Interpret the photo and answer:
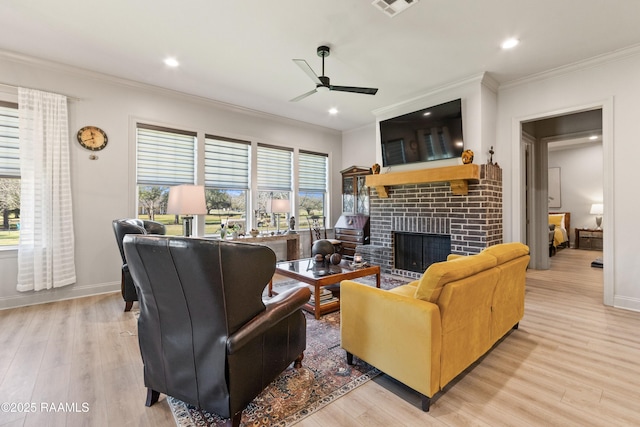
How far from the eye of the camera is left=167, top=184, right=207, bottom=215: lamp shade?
9.83ft

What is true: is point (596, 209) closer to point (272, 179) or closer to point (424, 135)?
point (424, 135)

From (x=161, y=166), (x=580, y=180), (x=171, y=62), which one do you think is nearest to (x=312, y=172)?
(x=161, y=166)

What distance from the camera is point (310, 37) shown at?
10.1 ft

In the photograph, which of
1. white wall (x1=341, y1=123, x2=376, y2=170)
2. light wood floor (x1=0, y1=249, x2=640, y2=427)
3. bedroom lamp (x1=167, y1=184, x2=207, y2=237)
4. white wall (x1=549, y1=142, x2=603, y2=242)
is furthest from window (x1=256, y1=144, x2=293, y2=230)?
white wall (x1=549, y1=142, x2=603, y2=242)

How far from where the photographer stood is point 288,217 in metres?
5.96

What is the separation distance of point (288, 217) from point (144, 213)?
8.31 feet

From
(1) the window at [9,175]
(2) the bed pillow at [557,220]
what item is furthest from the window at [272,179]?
(2) the bed pillow at [557,220]

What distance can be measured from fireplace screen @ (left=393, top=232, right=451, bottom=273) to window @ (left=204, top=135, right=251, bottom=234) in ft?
9.06

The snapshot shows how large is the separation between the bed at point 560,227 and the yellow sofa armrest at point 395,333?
6.78 meters

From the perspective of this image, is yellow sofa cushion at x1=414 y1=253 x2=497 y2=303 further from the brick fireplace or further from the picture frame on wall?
the picture frame on wall

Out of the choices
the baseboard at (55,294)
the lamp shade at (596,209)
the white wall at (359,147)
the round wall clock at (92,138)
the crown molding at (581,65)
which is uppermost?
the crown molding at (581,65)

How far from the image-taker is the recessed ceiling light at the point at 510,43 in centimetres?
311

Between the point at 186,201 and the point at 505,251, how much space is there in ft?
9.62

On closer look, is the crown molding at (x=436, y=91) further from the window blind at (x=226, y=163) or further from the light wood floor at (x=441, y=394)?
the light wood floor at (x=441, y=394)
